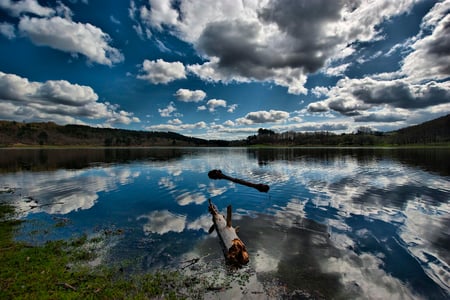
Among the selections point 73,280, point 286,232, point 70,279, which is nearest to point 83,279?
point 73,280

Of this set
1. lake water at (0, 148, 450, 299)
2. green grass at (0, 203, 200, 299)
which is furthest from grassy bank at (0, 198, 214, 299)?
lake water at (0, 148, 450, 299)

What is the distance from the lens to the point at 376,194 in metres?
23.8

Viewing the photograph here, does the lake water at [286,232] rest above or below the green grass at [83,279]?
below

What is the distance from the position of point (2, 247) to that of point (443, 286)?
19.7 meters

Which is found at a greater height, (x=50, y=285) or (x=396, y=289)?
(x=50, y=285)

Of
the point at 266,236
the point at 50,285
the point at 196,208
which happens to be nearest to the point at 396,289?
the point at 266,236

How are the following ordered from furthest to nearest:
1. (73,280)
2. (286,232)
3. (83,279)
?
(286,232) → (83,279) → (73,280)

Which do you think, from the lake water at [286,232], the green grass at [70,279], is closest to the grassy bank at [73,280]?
the green grass at [70,279]

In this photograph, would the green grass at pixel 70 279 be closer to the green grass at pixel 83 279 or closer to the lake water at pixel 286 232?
the green grass at pixel 83 279

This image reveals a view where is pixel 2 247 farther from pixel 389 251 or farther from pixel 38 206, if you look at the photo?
pixel 389 251

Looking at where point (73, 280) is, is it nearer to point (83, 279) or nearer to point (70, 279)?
point (70, 279)

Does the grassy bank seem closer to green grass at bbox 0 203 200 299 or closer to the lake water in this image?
green grass at bbox 0 203 200 299

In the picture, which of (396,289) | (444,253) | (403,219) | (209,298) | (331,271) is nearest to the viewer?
(209,298)

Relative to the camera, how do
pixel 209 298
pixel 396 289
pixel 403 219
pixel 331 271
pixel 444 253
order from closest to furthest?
pixel 209 298 → pixel 396 289 → pixel 331 271 → pixel 444 253 → pixel 403 219
